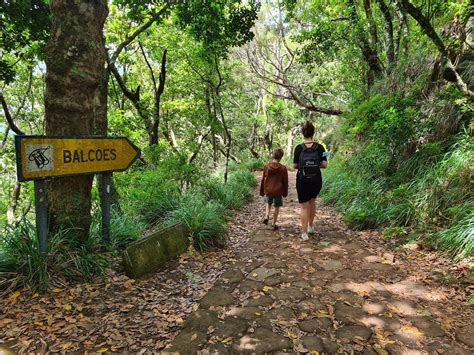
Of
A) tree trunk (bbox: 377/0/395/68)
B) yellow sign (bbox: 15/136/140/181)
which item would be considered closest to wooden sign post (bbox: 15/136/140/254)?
yellow sign (bbox: 15/136/140/181)

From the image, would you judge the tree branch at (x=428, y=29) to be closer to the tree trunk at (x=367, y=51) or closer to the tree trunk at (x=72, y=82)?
the tree trunk at (x=367, y=51)

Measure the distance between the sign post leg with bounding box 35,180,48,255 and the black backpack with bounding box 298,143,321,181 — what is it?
12.0ft

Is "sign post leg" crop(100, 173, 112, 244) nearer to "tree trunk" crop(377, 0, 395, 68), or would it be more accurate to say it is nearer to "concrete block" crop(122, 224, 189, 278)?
"concrete block" crop(122, 224, 189, 278)

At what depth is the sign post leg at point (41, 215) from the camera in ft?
9.14

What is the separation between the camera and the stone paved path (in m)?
2.40

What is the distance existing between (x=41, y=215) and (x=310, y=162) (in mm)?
3776

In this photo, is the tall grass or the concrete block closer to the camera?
the concrete block

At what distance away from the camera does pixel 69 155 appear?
2.98m

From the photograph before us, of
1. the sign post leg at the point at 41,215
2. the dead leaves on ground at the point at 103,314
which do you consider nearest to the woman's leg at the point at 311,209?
the dead leaves on ground at the point at 103,314

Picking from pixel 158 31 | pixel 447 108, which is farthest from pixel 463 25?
pixel 158 31

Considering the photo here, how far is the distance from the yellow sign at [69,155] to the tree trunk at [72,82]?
0.22 m

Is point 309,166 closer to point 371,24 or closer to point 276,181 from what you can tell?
point 276,181

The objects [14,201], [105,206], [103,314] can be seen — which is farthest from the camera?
[14,201]

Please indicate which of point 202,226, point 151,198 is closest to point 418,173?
point 202,226
